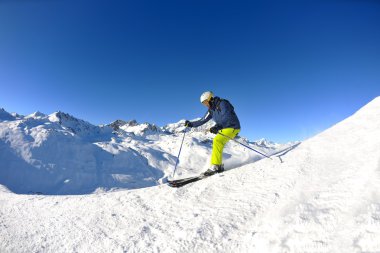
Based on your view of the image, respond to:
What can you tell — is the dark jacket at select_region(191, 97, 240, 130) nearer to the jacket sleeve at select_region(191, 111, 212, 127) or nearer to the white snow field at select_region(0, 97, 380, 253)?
the jacket sleeve at select_region(191, 111, 212, 127)

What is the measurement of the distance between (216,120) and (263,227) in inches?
227

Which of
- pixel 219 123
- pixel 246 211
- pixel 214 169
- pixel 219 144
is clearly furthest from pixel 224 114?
pixel 246 211

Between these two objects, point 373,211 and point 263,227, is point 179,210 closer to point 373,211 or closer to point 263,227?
point 263,227

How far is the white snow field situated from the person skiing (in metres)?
1.76

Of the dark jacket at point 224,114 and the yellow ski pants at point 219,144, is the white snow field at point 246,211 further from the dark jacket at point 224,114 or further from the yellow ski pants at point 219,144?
the dark jacket at point 224,114

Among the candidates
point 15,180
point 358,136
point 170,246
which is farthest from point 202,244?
point 15,180

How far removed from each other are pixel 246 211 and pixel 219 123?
16.0 ft

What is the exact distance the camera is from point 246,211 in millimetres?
4578

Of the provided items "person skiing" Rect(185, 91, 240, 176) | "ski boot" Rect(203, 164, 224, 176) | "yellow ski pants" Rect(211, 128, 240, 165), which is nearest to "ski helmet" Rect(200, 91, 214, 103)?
"person skiing" Rect(185, 91, 240, 176)

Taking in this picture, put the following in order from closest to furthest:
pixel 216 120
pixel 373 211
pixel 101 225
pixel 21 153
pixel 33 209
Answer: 1. pixel 373 211
2. pixel 101 225
3. pixel 33 209
4. pixel 216 120
5. pixel 21 153

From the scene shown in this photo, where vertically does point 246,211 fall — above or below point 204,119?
below

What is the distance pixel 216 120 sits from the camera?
945cm

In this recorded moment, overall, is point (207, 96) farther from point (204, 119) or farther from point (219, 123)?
point (219, 123)

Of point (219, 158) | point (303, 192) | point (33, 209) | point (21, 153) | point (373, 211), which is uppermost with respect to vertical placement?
point (21, 153)
